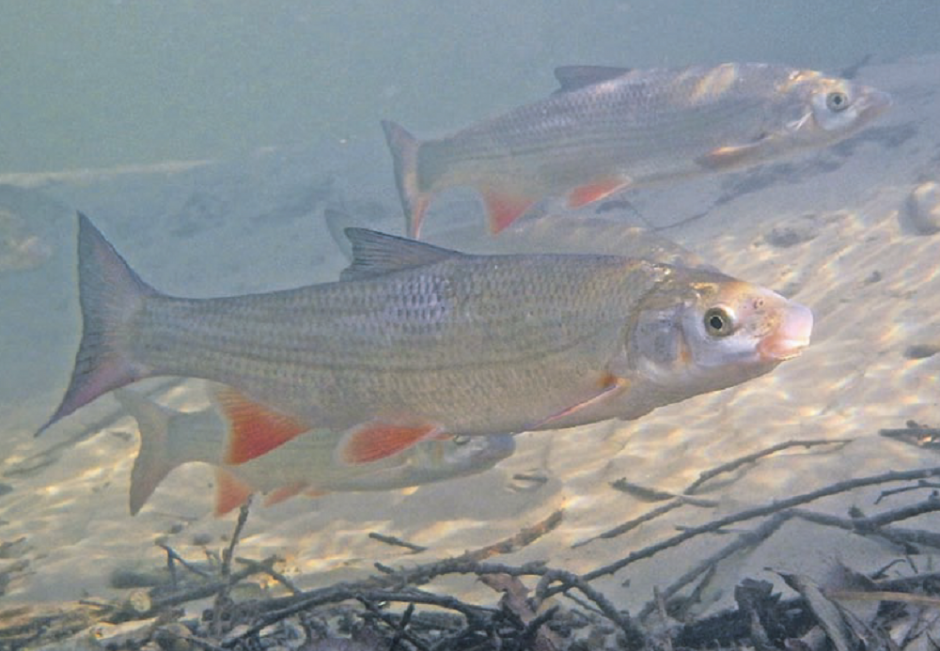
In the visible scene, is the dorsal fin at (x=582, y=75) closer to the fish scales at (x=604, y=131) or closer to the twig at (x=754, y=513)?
the fish scales at (x=604, y=131)

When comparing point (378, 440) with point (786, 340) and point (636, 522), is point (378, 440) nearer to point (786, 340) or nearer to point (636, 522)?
point (636, 522)

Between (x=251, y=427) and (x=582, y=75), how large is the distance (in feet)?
15.7

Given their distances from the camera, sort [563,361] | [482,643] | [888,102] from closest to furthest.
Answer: [482,643] → [563,361] → [888,102]

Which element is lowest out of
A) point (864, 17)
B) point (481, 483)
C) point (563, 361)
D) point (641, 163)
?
point (481, 483)

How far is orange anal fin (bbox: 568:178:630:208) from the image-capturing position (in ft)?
20.8

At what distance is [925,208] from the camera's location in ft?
25.7

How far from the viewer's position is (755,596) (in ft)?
7.67

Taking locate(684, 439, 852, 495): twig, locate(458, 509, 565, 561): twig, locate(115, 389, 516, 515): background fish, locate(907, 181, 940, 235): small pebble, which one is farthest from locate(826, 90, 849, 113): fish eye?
locate(458, 509, 565, 561): twig

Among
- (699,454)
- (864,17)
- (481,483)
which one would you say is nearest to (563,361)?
(699,454)

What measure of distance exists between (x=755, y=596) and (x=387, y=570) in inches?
62.5

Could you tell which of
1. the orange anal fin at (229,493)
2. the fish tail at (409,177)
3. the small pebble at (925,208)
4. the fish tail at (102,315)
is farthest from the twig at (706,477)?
the small pebble at (925,208)

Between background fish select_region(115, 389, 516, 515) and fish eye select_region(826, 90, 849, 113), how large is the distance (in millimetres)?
4052

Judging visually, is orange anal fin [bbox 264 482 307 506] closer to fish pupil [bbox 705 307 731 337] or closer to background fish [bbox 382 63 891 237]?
background fish [bbox 382 63 891 237]

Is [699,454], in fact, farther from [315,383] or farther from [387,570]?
[315,383]
